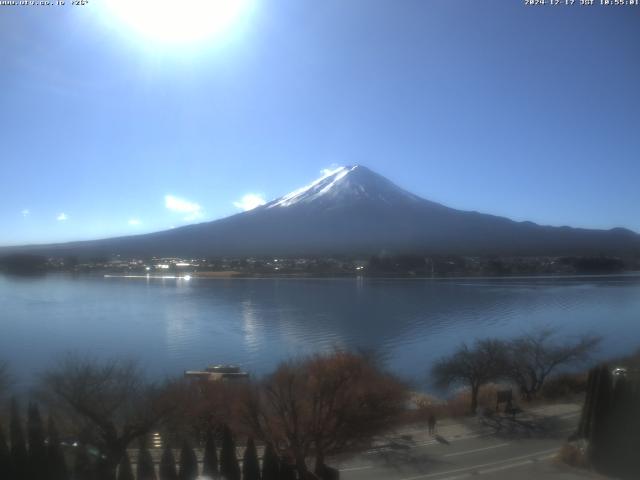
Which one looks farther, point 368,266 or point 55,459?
point 368,266

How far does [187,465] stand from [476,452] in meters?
2.18

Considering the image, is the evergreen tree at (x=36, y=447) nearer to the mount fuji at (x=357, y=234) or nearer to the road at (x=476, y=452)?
the road at (x=476, y=452)

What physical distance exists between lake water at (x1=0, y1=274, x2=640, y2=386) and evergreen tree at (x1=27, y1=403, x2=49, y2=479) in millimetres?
2625

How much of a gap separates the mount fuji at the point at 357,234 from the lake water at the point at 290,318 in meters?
6.43

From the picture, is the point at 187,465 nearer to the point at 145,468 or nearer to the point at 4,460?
the point at 145,468

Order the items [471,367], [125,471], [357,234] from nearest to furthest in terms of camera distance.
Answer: [125,471]
[471,367]
[357,234]

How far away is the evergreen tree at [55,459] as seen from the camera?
139 inches

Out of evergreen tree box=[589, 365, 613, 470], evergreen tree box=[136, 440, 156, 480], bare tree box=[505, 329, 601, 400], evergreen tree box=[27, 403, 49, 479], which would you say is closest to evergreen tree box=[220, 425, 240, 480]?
evergreen tree box=[136, 440, 156, 480]

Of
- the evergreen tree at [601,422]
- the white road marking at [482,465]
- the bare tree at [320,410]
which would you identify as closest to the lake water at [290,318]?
the bare tree at [320,410]

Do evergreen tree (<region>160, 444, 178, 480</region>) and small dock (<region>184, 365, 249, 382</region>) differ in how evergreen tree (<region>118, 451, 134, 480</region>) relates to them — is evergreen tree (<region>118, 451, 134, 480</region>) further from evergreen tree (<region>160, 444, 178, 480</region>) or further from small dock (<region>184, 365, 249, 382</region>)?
small dock (<region>184, 365, 249, 382</region>)

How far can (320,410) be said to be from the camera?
4047 millimetres

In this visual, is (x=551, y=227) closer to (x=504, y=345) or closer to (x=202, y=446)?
(x=504, y=345)

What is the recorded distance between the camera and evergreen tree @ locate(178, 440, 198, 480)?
139 inches

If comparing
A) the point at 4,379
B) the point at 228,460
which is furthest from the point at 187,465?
the point at 4,379
